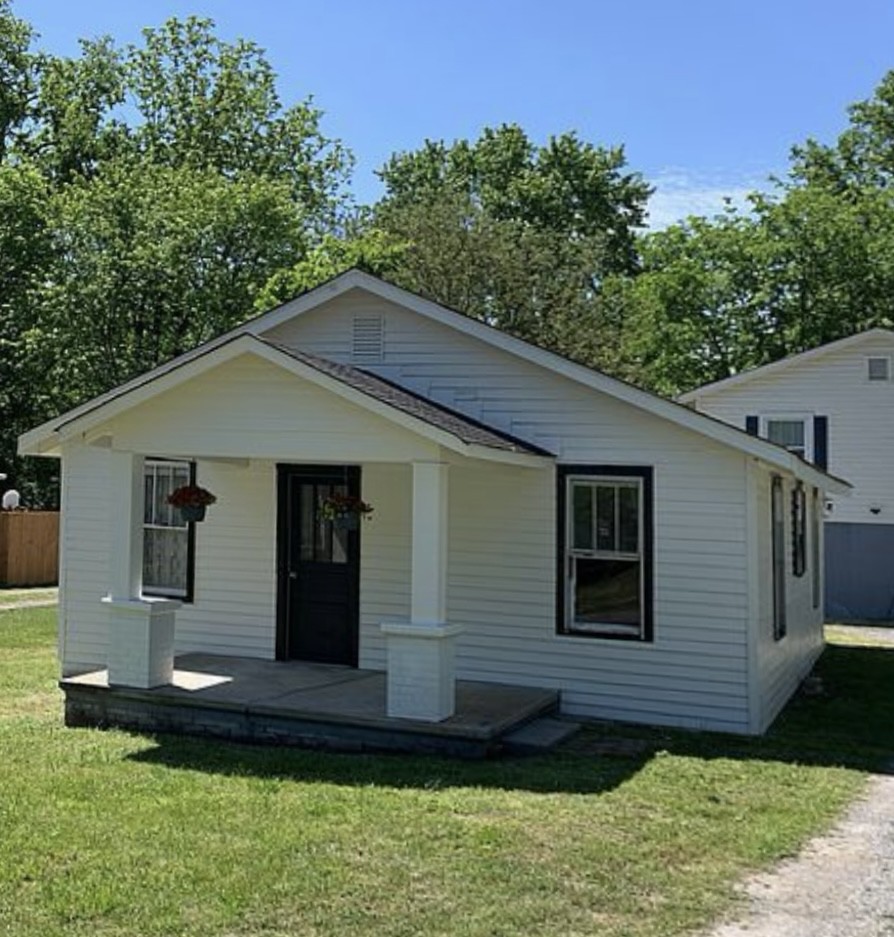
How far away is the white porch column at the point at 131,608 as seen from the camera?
30.7 feet

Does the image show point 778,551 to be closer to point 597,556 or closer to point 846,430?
point 597,556

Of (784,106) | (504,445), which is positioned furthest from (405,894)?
(784,106)

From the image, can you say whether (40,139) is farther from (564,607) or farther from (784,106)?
(564,607)

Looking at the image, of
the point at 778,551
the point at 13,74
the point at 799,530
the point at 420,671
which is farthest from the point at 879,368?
the point at 13,74

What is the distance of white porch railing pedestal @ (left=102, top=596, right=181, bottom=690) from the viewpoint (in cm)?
934

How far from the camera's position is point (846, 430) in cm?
2119

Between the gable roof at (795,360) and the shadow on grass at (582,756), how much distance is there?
11.7 meters

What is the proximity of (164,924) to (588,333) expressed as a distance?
2702 cm

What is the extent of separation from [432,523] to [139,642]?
3011 mm

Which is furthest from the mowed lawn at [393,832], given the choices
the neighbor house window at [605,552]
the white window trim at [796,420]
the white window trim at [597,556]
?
the white window trim at [796,420]

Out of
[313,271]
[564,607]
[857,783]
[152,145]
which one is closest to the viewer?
[857,783]

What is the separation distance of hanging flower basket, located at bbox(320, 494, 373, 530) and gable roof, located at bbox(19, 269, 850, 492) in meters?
1.26

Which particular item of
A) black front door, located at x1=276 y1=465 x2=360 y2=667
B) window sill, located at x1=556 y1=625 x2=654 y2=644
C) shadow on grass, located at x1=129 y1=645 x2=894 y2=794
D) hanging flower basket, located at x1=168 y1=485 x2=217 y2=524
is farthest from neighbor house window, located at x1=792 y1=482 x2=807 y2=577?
hanging flower basket, located at x1=168 y1=485 x2=217 y2=524

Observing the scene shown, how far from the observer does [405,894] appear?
507 centimetres
